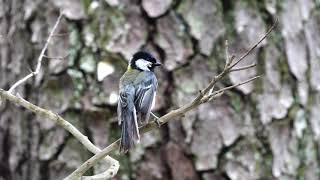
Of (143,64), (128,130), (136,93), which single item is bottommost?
(128,130)

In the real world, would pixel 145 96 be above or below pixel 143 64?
below

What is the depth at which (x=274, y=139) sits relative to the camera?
285 cm

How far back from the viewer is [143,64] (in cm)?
265

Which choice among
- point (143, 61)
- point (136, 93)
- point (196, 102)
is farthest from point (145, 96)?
point (196, 102)

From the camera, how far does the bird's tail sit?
7.01ft

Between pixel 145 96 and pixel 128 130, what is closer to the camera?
pixel 128 130

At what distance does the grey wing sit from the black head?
0.05 metres

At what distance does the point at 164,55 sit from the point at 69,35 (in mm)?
408

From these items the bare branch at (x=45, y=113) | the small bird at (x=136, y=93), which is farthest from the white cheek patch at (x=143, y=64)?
the bare branch at (x=45, y=113)

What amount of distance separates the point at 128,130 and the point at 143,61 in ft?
1.48

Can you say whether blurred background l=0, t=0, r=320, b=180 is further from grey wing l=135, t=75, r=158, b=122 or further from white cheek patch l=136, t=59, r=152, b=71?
grey wing l=135, t=75, r=158, b=122

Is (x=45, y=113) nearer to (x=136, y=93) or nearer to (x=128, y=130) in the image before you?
(x=128, y=130)

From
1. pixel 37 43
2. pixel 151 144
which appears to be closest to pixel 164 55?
pixel 151 144

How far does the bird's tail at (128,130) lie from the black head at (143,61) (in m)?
0.25
